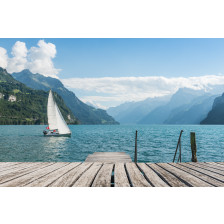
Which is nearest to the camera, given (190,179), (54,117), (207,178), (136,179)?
(136,179)

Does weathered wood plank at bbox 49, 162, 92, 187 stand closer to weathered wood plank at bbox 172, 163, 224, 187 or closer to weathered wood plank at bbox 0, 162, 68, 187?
weathered wood plank at bbox 0, 162, 68, 187

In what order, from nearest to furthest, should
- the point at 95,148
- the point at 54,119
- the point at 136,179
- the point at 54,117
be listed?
1. the point at 136,179
2. the point at 95,148
3. the point at 54,117
4. the point at 54,119

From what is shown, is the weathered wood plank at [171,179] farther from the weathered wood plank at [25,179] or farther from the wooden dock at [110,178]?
the weathered wood plank at [25,179]

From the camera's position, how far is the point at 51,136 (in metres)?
64.2

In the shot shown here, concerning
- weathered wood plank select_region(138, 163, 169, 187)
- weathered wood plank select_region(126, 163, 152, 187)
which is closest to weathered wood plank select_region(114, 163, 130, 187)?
weathered wood plank select_region(126, 163, 152, 187)

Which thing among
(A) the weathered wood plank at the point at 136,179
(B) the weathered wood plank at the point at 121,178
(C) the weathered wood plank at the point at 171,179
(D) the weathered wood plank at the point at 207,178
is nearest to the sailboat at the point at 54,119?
(B) the weathered wood plank at the point at 121,178

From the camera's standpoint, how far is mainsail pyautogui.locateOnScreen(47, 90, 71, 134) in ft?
191

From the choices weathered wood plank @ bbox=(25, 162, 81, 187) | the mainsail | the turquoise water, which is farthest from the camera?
the mainsail

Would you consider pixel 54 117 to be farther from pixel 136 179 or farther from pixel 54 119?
pixel 136 179

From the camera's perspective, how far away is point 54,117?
59.4 meters

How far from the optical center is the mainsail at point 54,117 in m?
58.2

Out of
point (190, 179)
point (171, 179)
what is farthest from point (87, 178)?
point (190, 179)

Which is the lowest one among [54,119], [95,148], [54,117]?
[95,148]
